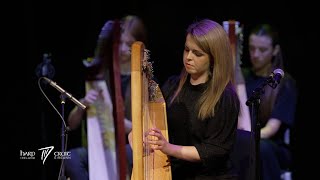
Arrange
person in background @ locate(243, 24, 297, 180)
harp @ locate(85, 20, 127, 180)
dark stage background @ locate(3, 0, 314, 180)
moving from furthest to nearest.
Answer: person in background @ locate(243, 24, 297, 180) < dark stage background @ locate(3, 0, 314, 180) < harp @ locate(85, 20, 127, 180)

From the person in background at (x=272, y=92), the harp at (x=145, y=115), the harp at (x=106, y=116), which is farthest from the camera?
the person in background at (x=272, y=92)

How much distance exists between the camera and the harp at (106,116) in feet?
11.0

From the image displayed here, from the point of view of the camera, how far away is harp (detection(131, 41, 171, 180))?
183 centimetres

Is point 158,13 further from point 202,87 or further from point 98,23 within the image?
point 202,87

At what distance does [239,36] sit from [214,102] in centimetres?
120

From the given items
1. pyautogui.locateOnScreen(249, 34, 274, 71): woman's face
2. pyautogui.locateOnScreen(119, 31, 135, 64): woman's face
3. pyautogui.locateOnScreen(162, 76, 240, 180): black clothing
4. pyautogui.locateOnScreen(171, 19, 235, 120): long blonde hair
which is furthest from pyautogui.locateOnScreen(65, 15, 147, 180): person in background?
pyautogui.locateOnScreen(171, 19, 235, 120): long blonde hair

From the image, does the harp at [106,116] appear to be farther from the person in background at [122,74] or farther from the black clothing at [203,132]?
the black clothing at [203,132]

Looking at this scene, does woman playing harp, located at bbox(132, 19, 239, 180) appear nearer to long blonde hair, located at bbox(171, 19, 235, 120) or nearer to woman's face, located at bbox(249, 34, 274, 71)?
long blonde hair, located at bbox(171, 19, 235, 120)

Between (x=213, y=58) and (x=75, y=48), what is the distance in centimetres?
152

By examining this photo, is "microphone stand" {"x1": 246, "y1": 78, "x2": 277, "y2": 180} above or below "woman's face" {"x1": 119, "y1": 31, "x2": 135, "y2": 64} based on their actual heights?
below

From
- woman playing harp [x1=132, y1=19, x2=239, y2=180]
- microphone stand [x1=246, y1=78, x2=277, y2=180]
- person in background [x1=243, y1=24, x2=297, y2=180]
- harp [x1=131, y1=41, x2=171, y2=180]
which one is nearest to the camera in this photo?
harp [x1=131, y1=41, x2=171, y2=180]

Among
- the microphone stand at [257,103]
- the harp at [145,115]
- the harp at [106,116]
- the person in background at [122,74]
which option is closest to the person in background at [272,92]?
the person in background at [122,74]

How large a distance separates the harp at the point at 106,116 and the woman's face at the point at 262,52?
3.22ft

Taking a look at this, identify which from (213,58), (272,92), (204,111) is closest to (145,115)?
(204,111)
